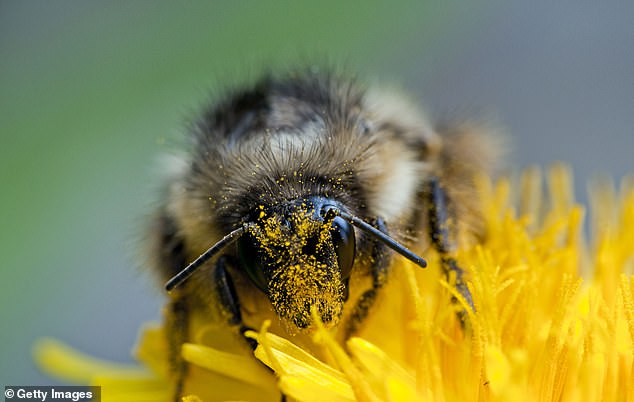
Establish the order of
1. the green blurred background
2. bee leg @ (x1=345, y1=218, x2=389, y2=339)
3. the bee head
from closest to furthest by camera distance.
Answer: the bee head < bee leg @ (x1=345, y1=218, x2=389, y2=339) < the green blurred background

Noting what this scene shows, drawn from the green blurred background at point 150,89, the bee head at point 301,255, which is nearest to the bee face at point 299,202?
the bee head at point 301,255

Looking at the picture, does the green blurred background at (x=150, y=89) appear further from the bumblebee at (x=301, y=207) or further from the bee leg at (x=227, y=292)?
the bee leg at (x=227, y=292)

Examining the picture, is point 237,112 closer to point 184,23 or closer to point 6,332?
point 6,332

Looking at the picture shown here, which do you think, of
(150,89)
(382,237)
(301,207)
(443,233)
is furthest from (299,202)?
(150,89)

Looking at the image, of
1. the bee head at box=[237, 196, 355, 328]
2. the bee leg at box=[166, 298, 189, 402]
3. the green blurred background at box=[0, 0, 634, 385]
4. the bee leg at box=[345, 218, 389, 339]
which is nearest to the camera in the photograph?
the bee head at box=[237, 196, 355, 328]

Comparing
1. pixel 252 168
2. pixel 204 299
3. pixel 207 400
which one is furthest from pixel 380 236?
pixel 207 400

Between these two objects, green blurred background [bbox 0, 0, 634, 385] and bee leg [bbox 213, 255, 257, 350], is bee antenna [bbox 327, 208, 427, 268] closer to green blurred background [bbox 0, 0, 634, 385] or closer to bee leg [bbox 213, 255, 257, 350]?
bee leg [bbox 213, 255, 257, 350]

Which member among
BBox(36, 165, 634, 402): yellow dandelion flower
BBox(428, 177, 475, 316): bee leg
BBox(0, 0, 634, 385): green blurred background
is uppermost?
BBox(0, 0, 634, 385): green blurred background

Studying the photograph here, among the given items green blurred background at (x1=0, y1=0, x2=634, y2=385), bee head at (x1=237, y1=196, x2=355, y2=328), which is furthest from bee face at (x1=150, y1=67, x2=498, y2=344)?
green blurred background at (x1=0, y1=0, x2=634, y2=385)
